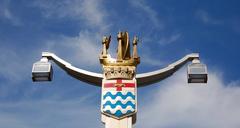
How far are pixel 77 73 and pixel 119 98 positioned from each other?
3.23ft

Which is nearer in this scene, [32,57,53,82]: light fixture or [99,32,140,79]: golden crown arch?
[32,57,53,82]: light fixture

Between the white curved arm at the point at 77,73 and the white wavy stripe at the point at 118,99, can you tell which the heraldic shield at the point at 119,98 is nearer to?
the white wavy stripe at the point at 118,99

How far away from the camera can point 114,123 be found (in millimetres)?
9844

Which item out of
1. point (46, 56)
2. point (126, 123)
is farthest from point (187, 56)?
point (46, 56)

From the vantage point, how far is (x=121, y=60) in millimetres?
10469

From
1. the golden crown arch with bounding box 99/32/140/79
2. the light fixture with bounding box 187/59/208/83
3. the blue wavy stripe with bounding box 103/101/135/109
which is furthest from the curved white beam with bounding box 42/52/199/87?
the blue wavy stripe with bounding box 103/101/135/109

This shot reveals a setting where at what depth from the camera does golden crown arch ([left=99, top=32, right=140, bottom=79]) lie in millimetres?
10312

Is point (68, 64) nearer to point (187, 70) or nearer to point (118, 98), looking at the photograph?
point (118, 98)

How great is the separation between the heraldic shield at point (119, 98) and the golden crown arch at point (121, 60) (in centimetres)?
14

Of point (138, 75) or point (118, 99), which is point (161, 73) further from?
point (118, 99)

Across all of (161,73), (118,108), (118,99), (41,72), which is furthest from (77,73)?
(161,73)

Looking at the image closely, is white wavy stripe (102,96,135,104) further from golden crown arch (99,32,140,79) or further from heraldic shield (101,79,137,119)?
golden crown arch (99,32,140,79)

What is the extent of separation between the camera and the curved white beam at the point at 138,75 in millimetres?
10336

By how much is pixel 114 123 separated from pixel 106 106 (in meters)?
0.36
